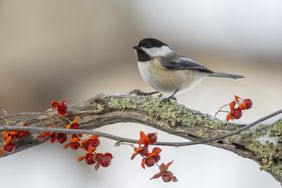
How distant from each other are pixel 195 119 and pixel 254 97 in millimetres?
2120

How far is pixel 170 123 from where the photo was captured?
5.15 feet

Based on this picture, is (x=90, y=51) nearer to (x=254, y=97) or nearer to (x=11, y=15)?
(x=11, y=15)

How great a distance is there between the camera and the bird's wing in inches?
79.0

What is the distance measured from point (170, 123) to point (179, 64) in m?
0.51

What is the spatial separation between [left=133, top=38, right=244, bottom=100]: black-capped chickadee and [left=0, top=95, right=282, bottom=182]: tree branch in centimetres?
34

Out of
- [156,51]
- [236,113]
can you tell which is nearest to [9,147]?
[236,113]

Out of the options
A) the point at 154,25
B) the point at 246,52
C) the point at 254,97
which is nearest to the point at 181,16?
the point at 154,25

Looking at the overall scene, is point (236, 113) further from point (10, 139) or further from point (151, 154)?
point (10, 139)

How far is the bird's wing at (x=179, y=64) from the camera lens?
2006mm

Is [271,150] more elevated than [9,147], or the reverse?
[9,147]

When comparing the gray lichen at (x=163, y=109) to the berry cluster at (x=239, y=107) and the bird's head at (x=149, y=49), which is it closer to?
the berry cluster at (x=239, y=107)

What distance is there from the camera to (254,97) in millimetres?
3576

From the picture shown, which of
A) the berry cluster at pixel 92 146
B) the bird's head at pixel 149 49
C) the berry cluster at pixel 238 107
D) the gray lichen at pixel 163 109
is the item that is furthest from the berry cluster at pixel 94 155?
the bird's head at pixel 149 49

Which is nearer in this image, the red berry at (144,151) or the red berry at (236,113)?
the red berry at (144,151)
